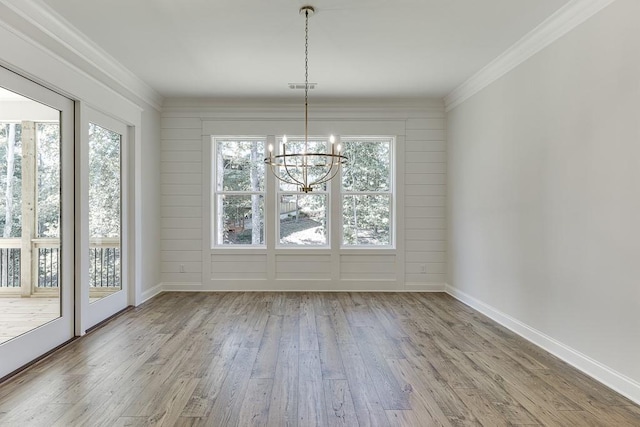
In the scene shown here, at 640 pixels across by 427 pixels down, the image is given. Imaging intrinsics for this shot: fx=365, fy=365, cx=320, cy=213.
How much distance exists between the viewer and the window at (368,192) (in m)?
5.75

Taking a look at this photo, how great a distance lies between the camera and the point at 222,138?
18.7 ft

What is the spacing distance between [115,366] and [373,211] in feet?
13.1

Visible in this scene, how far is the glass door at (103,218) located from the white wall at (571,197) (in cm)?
439

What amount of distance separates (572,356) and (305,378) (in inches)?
85.3

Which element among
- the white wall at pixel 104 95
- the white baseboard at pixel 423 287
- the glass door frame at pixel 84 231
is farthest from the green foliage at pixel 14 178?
the white baseboard at pixel 423 287

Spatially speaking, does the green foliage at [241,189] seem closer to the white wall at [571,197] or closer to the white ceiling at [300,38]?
the white ceiling at [300,38]

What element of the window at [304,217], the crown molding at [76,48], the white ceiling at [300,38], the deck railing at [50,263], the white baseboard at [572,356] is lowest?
the white baseboard at [572,356]

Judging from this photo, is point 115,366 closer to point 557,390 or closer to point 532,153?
point 557,390

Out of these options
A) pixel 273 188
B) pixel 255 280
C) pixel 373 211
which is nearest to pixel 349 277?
pixel 373 211

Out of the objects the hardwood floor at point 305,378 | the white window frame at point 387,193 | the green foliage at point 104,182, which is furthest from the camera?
the white window frame at point 387,193

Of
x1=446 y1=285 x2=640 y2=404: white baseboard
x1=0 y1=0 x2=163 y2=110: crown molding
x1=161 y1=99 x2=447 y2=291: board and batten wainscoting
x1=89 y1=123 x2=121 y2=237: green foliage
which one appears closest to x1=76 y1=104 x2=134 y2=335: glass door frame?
x1=89 y1=123 x2=121 y2=237: green foliage

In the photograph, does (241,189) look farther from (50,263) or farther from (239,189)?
(50,263)

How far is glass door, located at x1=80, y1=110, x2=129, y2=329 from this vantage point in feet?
12.3

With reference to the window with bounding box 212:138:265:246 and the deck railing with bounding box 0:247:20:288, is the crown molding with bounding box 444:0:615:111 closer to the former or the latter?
the window with bounding box 212:138:265:246
